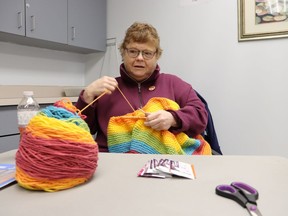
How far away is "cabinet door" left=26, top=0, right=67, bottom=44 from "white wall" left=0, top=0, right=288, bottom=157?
32 centimetres

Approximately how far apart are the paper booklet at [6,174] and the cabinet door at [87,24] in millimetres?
1800

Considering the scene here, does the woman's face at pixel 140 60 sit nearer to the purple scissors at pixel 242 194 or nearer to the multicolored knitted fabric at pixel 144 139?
the multicolored knitted fabric at pixel 144 139

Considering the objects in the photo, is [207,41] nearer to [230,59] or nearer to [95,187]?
[230,59]

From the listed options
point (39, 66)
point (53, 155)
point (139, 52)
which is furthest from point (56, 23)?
point (53, 155)

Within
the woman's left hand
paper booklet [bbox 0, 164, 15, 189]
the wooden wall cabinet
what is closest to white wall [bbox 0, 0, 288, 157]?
the wooden wall cabinet

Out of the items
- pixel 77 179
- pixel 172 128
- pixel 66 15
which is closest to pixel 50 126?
pixel 77 179

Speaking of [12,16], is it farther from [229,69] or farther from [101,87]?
[229,69]

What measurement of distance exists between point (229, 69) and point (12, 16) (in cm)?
161

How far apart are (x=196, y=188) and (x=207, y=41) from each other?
1.82 metres

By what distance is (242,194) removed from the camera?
551 mm

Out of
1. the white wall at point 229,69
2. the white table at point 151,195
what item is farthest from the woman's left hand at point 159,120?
the white wall at point 229,69

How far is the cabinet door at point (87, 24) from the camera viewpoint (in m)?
2.42

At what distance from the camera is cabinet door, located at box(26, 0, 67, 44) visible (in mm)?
2061

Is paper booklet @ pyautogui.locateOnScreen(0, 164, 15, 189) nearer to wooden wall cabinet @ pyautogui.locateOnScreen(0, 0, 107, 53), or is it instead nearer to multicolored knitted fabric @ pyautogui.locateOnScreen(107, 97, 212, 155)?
multicolored knitted fabric @ pyautogui.locateOnScreen(107, 97, 212, 155)
